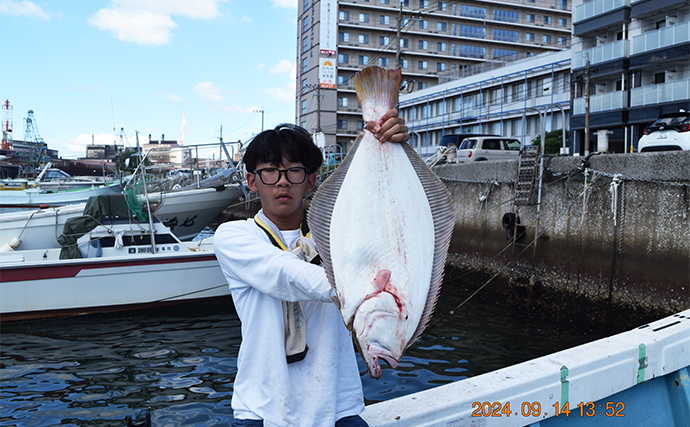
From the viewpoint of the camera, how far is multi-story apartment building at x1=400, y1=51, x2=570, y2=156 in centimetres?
3061

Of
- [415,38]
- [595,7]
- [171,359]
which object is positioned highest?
[415,38]

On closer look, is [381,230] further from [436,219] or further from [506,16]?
[506,16]

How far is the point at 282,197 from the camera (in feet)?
4.95

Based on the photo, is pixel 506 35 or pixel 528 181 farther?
pixel 506 35

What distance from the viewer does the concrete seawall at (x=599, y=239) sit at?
6094 millimetres

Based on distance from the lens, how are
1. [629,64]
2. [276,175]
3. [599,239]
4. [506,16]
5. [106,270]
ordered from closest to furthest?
[276,175]
[599,239]
[106,270]
[629,64]
[506,16]

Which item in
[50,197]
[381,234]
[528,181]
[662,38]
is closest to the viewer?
[381,234]

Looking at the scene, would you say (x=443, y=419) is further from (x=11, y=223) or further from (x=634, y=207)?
(x=11, y=223)

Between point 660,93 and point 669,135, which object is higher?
point 660,93

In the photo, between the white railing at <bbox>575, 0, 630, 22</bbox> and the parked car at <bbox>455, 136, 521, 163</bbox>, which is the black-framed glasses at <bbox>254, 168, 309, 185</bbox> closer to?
the parked car at <bbox>455, 136, 521, 163</bbox>

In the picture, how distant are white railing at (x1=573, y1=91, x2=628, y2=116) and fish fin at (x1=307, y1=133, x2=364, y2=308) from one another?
980 inches

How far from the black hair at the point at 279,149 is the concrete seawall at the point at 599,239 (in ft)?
20.7

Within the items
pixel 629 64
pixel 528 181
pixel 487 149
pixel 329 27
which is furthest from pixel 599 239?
pixel 329 27

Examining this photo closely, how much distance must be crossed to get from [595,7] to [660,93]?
6657mm
